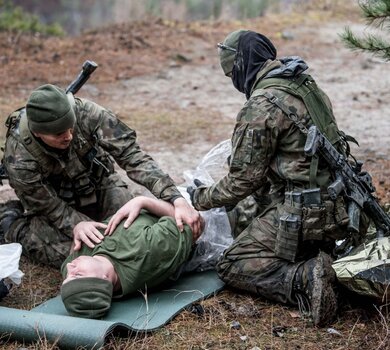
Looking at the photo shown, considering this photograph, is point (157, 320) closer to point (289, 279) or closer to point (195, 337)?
point (195, 337)

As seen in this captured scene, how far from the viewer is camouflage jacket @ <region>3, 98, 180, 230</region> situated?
445cm

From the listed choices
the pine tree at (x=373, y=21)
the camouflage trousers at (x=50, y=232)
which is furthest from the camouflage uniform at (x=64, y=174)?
the pine tree at (x=373, y=21)

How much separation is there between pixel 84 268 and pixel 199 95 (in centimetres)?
594

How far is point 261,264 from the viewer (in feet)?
13.6

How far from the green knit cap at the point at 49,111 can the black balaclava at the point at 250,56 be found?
1037 mm

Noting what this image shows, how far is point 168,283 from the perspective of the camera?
435 cm

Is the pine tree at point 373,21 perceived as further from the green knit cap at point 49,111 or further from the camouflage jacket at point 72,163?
the green knit cap at point 49,111

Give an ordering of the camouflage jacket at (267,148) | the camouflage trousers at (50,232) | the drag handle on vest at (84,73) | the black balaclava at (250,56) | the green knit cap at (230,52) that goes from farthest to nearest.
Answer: the drag handle on vest at (84,73) → the camouflage trousers at (50,232) → the green knit cap at (230,52) → the black balaclava at (250,56) → the camouflage jacket at (267,148)

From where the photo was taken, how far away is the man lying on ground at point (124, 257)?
3.76m

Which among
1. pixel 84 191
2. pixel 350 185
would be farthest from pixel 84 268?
pixel 350 185

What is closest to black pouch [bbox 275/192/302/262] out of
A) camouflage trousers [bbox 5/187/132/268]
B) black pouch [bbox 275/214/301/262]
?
black pouch [bbox 275/214/301/262]

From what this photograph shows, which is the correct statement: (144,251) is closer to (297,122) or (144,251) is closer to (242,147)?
(242,147)

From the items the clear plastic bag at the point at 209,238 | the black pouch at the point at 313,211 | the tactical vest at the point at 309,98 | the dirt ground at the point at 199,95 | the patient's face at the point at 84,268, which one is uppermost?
the tactical vest at the point at 309,98

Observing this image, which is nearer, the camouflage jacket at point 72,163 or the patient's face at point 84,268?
the patient's face at point 84,268
